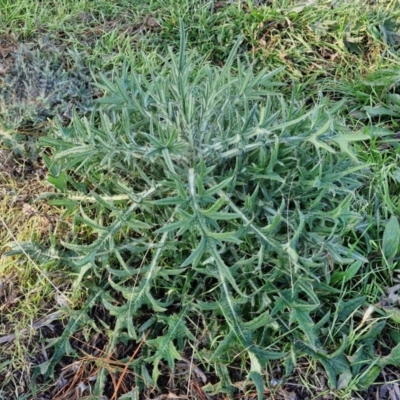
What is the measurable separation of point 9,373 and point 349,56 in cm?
221

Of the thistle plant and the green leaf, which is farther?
the green leaf

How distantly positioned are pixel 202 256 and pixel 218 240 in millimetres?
225

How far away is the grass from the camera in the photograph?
203cm

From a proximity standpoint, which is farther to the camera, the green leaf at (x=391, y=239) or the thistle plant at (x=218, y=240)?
the green leaf at (x=391, y=239)

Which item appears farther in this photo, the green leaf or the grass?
the green leaf

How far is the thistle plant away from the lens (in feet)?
6.62

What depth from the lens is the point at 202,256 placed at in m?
2.12

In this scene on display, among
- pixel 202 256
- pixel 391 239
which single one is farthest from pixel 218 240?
pixel 391 239

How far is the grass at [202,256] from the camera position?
203 cm

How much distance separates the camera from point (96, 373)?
7.01ft

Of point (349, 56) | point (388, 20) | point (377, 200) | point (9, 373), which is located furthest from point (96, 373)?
point (388, 20)

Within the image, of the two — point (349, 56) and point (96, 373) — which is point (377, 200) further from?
point (96, 373)

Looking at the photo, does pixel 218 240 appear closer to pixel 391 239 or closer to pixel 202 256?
pixel 202 256

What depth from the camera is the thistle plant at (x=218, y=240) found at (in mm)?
2018
